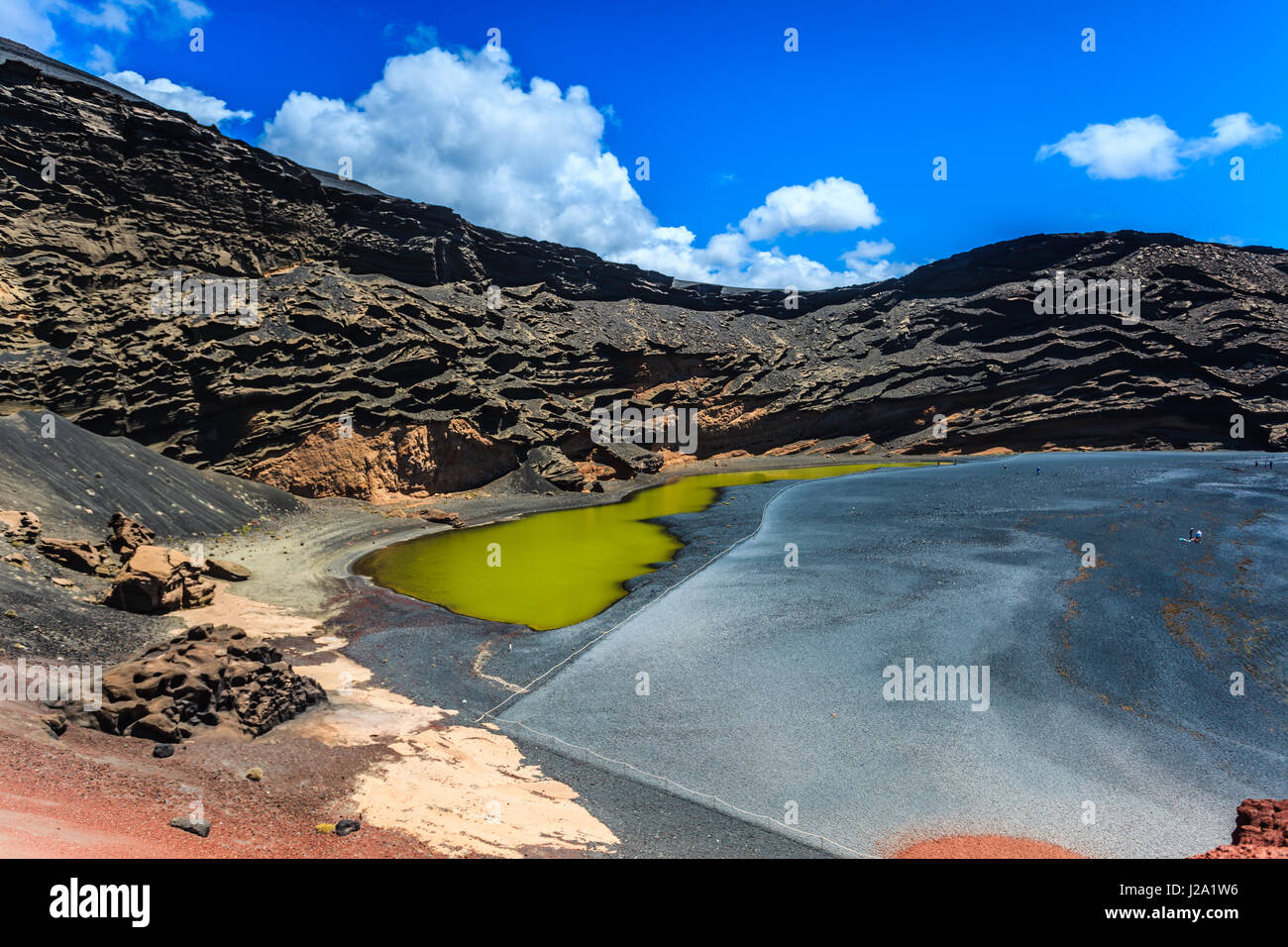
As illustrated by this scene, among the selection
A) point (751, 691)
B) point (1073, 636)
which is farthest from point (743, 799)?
point (1073, 636)

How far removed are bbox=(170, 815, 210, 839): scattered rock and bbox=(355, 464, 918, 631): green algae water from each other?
11.5 m

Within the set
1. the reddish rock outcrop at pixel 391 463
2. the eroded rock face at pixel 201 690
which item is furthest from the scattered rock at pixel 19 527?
the reddish rock outcrop at pixel 391 463

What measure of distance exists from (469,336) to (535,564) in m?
28.2

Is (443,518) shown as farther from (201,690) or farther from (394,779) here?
(394,779)

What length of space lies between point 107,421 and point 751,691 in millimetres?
36748

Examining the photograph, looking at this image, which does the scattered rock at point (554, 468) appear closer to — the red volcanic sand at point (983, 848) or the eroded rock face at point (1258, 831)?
the red volcanic sand at point (983, 848)

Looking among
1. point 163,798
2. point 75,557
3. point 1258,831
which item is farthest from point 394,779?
point 75,557

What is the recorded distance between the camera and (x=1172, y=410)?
61.2 meters

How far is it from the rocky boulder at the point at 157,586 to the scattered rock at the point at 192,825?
38.6ft

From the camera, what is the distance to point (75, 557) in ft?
57.7

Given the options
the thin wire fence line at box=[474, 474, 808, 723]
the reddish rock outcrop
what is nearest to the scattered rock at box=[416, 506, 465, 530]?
the reddish rock outcrop

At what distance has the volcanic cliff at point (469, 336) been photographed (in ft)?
117
